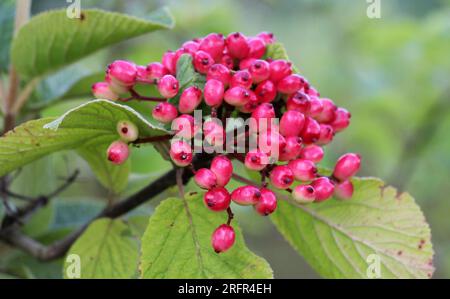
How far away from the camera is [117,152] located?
1235mm

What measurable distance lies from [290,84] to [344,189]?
1.00 feet

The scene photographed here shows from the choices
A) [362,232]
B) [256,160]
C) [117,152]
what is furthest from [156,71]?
[362,232]

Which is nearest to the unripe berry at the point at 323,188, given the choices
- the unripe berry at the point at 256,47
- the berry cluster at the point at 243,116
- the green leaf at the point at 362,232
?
the berry cluster at the point at 243,116

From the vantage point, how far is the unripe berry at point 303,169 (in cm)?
125

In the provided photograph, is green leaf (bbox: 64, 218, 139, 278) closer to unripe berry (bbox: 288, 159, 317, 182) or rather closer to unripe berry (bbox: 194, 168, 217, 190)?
unripe berry (bbox: 194, 168, 217, 190)

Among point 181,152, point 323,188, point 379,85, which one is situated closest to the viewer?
point 181,152

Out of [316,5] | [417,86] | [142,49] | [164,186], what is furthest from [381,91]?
[164,186]

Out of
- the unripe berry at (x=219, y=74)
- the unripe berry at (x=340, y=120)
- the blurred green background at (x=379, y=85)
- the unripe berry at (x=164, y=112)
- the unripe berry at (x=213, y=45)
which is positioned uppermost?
the unripe berry at (x=213, y=45)

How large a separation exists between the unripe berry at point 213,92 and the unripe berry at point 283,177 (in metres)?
0.19

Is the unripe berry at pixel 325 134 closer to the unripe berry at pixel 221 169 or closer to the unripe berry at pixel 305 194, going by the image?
the unripe berry at pixel 305 194

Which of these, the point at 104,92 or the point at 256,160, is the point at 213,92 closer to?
the point at 256,160

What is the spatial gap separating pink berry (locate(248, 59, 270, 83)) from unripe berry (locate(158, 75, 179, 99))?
0.17m

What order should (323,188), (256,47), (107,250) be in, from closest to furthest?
(323,188)
(256,47)
(107,250)

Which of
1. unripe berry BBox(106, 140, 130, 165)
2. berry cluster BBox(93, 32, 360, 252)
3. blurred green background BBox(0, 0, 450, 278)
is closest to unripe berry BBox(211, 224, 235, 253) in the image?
berry cluster BBox(93, 32, 360, 252)
